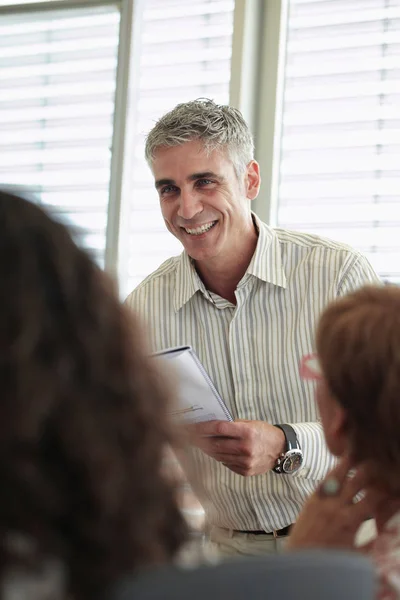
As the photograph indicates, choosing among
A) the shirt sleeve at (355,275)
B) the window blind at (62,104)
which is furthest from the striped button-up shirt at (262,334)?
the window blind at (62,104)

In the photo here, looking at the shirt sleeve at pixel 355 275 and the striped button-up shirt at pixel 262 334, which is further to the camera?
the shirt sleeve at pixel 355 275

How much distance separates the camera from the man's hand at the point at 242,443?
78.2 inches

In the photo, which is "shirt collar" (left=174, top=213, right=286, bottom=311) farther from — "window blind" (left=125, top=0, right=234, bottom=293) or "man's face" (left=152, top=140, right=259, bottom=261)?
"window blind" (left=125, top=0, right=234, bottom=293)

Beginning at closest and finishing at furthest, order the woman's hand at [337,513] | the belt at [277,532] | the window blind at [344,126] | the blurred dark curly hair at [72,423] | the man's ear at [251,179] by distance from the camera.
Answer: the blurred dark curly hair at [72,423]
the woman's hand at [337,513]
the belt at [277,532]
the man's ear at [251,179]
the window blind at [344,126]

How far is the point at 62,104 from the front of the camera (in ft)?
14.1

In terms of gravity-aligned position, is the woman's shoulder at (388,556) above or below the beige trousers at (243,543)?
above

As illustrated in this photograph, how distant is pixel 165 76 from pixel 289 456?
2464 mm

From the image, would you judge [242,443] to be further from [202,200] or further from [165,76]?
[165,76]

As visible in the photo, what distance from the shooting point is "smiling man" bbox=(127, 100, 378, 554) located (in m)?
2.24

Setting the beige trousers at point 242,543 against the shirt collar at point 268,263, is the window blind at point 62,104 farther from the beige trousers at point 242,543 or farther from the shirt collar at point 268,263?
the beige trousers at point 242,543

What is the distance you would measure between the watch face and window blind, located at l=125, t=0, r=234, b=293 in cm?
191

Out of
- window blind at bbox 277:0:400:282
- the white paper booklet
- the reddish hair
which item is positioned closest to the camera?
the reddish hair

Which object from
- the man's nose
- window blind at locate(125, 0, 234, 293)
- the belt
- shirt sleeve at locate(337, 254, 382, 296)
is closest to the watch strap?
the belt

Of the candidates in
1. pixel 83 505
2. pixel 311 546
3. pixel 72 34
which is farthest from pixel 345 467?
pixel 72 34
